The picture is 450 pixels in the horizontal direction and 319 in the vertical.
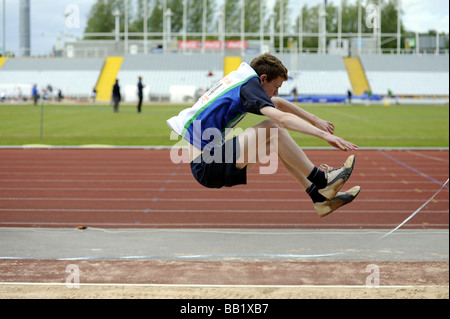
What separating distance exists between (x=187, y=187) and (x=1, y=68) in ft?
23.2

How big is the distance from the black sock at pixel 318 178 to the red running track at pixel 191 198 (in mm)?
3937

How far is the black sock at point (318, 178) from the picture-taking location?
352 cm

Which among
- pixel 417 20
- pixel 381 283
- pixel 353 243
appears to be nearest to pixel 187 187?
pixel 353 243

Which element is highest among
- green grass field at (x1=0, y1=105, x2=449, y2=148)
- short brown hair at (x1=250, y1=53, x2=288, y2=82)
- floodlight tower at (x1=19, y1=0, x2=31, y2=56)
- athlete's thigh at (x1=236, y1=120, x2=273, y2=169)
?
floodlight tower at (x1=19, y1=0, x2=31, y2=56)

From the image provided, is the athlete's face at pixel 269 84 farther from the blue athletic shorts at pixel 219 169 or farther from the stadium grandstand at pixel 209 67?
the stadium grandstand at pixel 209 67

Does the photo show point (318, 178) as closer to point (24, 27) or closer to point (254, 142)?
point (254, 142)

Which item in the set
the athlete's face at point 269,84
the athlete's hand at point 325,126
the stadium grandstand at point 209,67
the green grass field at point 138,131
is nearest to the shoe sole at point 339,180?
the athlete's hand at point 325,126

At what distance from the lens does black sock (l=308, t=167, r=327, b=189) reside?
3.52 m

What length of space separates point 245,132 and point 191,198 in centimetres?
719

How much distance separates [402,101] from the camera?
125 feet

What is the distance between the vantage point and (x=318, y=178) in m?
3.54

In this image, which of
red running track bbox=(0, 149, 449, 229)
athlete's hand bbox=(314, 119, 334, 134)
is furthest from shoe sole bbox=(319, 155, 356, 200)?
red running track bbox=(0, 149, 449, 229)

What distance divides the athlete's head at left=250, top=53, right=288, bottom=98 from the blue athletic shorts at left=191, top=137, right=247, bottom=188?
1.16 ft

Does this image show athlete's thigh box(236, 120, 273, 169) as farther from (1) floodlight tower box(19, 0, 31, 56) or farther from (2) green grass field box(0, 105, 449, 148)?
(2) green grass field box(0, 105, 449, 148)
